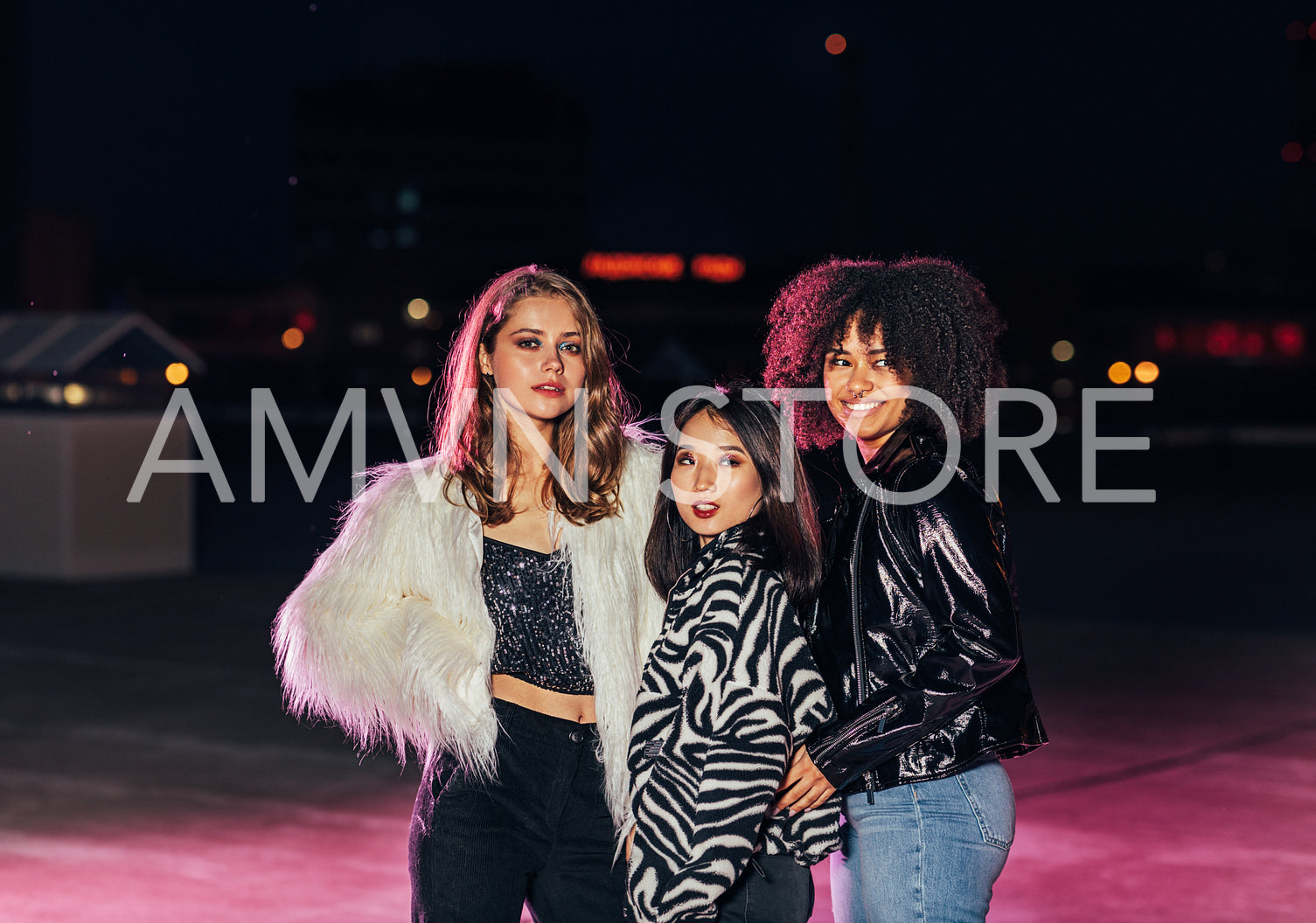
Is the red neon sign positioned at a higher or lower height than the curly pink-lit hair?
higher

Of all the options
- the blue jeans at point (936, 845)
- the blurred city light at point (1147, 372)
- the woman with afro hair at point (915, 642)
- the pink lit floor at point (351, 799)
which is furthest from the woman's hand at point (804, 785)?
the blurred city light at point (1147, 372)

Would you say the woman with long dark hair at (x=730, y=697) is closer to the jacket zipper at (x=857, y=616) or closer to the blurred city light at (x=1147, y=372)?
the jacket zipper at (x=857, y=616)

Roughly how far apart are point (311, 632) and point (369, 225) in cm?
11799

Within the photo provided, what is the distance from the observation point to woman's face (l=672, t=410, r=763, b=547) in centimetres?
256

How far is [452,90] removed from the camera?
11694cm

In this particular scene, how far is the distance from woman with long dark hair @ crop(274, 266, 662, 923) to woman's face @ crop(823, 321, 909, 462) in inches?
19.1

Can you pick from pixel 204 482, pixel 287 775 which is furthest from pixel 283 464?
pixel 287 775

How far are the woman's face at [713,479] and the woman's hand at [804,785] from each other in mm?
448

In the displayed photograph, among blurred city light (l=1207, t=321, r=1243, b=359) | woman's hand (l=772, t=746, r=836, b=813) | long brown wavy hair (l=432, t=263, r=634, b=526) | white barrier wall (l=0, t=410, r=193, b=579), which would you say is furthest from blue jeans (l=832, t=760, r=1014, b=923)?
blurred city light (l=1207, t=321, r=1243, b=359)

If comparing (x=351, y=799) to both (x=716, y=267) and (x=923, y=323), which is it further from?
(x=716, y=267)

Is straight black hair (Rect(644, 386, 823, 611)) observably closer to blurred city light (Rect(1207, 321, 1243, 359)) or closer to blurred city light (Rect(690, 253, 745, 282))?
blurred city light (Rect(1207, 321, 1243, 359))

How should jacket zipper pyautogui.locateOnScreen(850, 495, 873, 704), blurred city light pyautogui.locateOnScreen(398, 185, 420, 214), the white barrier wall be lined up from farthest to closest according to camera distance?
blurred city light pyautogui.locateOnScreen(398, 185, 420, 214), the white barrier wall, jacket zipper pyautogui.locateOnScreen(850, 495, 873, 704)

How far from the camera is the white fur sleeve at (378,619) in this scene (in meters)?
2.76

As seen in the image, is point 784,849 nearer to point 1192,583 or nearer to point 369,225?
point 1192,583
